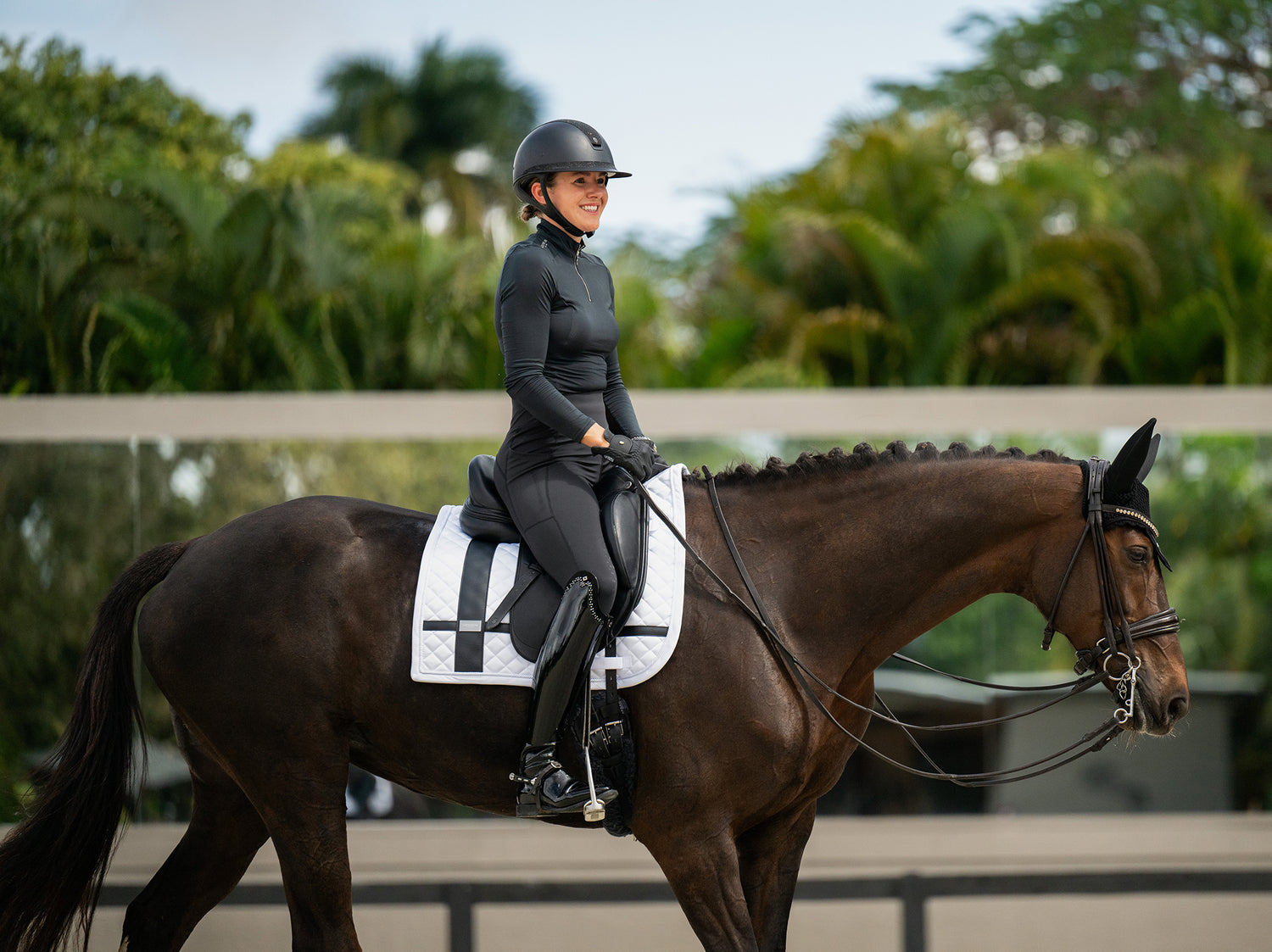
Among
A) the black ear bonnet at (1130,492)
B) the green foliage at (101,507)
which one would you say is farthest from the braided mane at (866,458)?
the green foliage at (101,507)

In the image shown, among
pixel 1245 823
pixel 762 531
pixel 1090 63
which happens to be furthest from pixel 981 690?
pixel 1090 63

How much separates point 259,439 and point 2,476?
57.4 inches

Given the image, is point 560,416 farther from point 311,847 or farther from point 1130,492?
point 1130,492

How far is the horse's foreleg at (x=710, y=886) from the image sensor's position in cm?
311

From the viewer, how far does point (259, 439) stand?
275 inches

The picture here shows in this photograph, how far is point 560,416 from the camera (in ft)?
10.4

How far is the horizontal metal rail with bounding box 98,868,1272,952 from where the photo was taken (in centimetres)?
441

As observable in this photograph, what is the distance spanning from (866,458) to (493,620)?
1245mm

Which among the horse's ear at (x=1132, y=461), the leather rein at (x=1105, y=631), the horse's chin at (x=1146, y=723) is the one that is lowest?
the horse's chin at (x=1146, y=723)

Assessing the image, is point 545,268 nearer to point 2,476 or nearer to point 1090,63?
point 2,476

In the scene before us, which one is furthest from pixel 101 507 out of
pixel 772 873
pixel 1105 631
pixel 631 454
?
pixel 1105 631

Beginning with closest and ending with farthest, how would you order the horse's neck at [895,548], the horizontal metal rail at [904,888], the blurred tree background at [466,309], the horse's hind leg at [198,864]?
the horse's neck at [895,548]
the horse's hind leg at [198,864]
the horizontal metal rail at [904,888]
the blurred tree background at [466,309]

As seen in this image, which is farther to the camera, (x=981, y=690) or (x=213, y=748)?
(x=981, y=690)

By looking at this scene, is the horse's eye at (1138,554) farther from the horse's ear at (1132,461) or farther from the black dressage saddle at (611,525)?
the black dressage saddle at (611,525)
